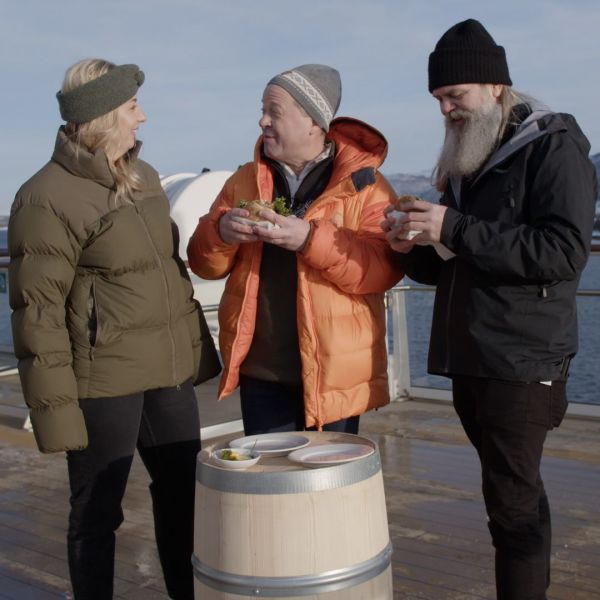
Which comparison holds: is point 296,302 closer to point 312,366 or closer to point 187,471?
point 312,366

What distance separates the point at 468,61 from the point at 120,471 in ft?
5.18

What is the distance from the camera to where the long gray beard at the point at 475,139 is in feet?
9.15

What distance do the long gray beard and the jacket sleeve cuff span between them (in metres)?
1.31

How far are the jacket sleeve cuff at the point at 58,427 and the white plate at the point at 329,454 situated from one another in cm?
70

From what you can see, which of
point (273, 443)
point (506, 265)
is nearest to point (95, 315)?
point (273, 443)

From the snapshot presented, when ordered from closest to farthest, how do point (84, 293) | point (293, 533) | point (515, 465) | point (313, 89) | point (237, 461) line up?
1. point (293, 533)
2. point (237, 461)
3. point (515, 465)
4. point (84, 293)
5. point (313, 89)

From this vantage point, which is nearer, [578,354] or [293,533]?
[293,533]

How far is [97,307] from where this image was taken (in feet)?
9.48

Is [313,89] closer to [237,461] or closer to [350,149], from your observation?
[350,149]

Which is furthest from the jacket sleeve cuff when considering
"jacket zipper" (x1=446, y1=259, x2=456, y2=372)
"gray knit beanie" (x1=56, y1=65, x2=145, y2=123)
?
"jacket zipper" (x1=446, y1=259, x2=456, y2=372)

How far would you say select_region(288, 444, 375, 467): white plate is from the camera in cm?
238

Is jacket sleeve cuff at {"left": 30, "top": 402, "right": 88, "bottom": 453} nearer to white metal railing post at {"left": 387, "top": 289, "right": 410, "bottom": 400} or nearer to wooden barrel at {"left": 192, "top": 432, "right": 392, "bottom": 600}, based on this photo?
wooden barrel at {"left": 192, "top": 432, "right": 392, "bottom": 600}

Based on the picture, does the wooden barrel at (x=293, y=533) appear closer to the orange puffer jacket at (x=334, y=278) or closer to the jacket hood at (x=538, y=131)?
the orange puffer jacket at (x=334, y=278)

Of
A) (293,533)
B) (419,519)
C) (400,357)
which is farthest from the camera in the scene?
(400,357)
